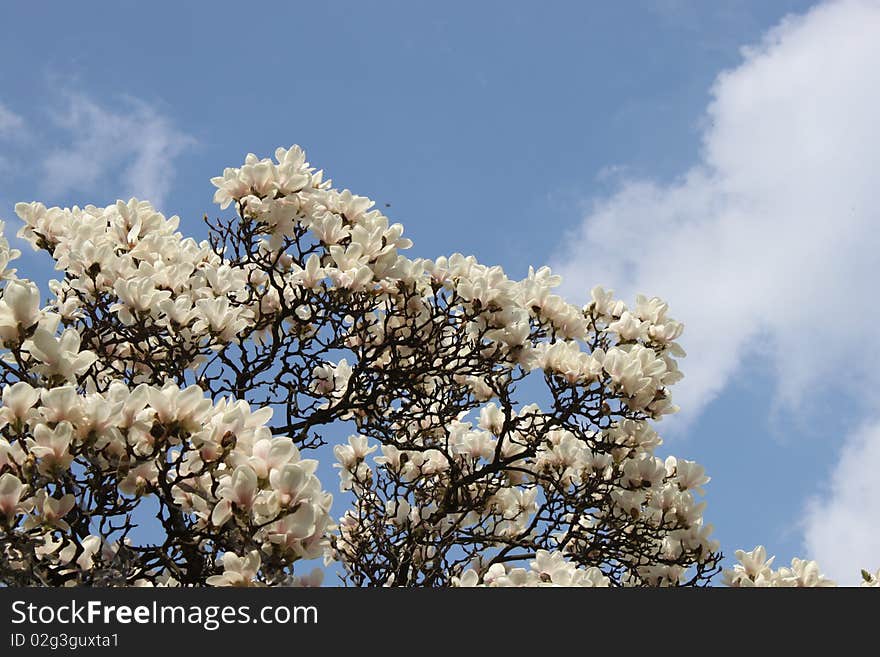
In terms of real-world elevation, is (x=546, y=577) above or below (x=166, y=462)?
below

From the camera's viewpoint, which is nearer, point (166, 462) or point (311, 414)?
point (166, 462)

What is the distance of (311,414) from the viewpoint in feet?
21.0

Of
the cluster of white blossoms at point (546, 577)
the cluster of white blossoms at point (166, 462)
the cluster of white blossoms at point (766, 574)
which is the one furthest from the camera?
the cluster of white blossoms at point (766, 574)

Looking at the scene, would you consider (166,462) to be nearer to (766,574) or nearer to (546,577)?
(546,577)

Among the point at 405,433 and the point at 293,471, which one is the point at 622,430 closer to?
the point at 405,433

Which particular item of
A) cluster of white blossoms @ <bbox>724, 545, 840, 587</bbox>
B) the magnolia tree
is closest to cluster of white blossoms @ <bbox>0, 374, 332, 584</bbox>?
the magnolia tree

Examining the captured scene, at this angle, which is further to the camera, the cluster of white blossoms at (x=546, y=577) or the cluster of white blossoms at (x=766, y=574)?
the cluster of white blossoms at (x=766, y=574)

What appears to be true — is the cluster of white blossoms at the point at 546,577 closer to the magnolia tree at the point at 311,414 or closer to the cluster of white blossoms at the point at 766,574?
the magnolia tree at the point at 311,414

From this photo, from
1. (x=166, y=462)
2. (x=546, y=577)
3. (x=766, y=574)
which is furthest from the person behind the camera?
(x=766, y=574)

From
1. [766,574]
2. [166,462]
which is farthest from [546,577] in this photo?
[766,574]

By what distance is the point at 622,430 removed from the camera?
6.64 m

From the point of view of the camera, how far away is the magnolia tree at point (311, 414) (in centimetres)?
357

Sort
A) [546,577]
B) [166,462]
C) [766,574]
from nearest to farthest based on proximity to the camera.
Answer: [166,462] < [546,577] < [766,574]

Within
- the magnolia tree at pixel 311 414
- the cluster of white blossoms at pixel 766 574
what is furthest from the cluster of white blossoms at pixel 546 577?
the cluster of white blossoms at pixel 766 574
